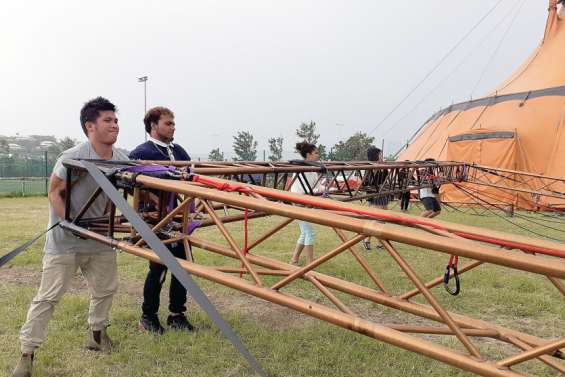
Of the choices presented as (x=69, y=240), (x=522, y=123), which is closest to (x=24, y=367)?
(x=69, y=240)

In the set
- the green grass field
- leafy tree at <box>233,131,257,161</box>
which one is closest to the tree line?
leafy tree at <box>233,131,257,161</box>

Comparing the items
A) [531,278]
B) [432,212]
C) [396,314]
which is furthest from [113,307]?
[432,212]

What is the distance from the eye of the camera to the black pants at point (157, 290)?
12.8 ft

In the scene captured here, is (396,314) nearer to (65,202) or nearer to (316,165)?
(316,165)

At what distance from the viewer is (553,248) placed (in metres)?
1.62

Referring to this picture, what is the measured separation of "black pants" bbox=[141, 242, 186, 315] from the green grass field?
276 mm

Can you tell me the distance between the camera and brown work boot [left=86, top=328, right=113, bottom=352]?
357 centimetres

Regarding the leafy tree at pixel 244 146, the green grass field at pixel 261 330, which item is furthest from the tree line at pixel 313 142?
the green grass field at pixel 261 330

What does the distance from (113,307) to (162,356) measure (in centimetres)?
137

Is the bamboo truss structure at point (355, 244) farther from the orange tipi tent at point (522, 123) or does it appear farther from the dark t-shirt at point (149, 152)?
the orange tipi tent at point (522, 123)

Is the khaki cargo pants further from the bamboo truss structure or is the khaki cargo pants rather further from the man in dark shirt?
the man in dark shirt

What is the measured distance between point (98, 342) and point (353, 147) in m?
36.2

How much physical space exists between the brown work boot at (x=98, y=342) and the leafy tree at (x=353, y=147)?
3395 centimetres

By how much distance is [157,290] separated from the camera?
156 inches
